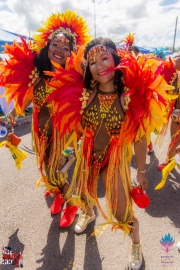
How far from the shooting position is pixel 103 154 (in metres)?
1.84

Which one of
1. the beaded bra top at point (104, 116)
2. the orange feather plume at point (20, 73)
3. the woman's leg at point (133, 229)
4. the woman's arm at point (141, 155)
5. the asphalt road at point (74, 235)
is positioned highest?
the orange feather plume at point (20, 73)

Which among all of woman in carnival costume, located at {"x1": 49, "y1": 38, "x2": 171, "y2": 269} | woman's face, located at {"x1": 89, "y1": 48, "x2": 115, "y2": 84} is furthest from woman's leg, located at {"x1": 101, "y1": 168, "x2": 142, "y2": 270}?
woman's face, located at {"x1": 89, "y1": 48, "x2": 115, "y2": 84}

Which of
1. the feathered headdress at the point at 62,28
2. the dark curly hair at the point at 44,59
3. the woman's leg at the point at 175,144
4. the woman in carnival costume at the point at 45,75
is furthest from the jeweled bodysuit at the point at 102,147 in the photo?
the woman's leg at the point at 175,144

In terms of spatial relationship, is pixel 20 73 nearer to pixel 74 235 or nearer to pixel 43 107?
pixel 43 107

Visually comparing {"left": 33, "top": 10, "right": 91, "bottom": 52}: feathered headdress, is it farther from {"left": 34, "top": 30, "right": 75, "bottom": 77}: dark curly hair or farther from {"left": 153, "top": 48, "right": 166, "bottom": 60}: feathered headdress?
{"left": 153, "top": 48, "right": 166, "bottom": 60}: feathered headdress

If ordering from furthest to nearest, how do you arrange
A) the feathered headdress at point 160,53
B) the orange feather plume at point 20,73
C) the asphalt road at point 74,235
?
the feathered headdress at point 160,53
the orange feather plume at point 20,73
the asphalt road at point 74,235

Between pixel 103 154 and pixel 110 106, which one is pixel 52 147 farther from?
pixel 110 106

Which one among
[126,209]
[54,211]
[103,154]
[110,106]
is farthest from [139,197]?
[54,211]

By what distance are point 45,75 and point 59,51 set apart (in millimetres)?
260

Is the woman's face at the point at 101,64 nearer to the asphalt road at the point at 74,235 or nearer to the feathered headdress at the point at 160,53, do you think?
the asphalt road at the point at 74,235

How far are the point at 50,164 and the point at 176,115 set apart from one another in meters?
1.73

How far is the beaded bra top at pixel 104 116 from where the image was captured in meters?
1.66

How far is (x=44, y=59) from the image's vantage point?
218cm

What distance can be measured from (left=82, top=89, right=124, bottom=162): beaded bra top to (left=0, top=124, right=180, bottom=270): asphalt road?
0.99 m
